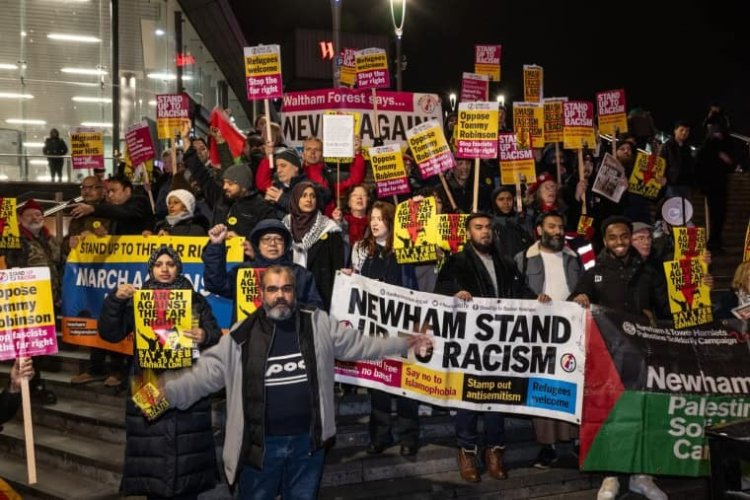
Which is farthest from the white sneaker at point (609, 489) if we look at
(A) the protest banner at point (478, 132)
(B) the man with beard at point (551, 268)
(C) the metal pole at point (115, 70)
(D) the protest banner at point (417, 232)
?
(C) the metal pole at point (115, 70)

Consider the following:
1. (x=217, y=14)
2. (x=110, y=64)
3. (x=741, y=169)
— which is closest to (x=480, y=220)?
(x=741, y=169)

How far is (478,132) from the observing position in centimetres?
812

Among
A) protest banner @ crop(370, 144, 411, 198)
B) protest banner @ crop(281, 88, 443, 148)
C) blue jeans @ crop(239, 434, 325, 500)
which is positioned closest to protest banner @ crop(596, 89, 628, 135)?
protest banner @ crop(281, 88, 443, 148)

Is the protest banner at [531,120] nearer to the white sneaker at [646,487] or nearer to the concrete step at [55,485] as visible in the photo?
the white sneaker at [646,487]

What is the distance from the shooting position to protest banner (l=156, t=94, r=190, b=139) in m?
10.1

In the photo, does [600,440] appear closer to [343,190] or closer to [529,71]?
[343,190]

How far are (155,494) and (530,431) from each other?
11.9 ft

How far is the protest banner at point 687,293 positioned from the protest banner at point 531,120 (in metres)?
4.45

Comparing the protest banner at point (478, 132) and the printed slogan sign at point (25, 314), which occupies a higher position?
the protest banner at point (478, 132)

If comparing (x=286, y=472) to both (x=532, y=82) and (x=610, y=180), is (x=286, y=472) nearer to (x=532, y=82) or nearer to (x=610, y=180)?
(x=610, y=180)

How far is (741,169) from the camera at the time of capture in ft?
60.5

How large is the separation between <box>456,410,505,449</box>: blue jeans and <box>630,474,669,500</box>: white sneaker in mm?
1142

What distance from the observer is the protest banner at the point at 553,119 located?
1109 centimetres

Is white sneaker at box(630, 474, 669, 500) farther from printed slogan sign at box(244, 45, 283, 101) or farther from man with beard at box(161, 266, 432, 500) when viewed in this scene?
printed slogan sign at box(244, 45, 283, 101)
